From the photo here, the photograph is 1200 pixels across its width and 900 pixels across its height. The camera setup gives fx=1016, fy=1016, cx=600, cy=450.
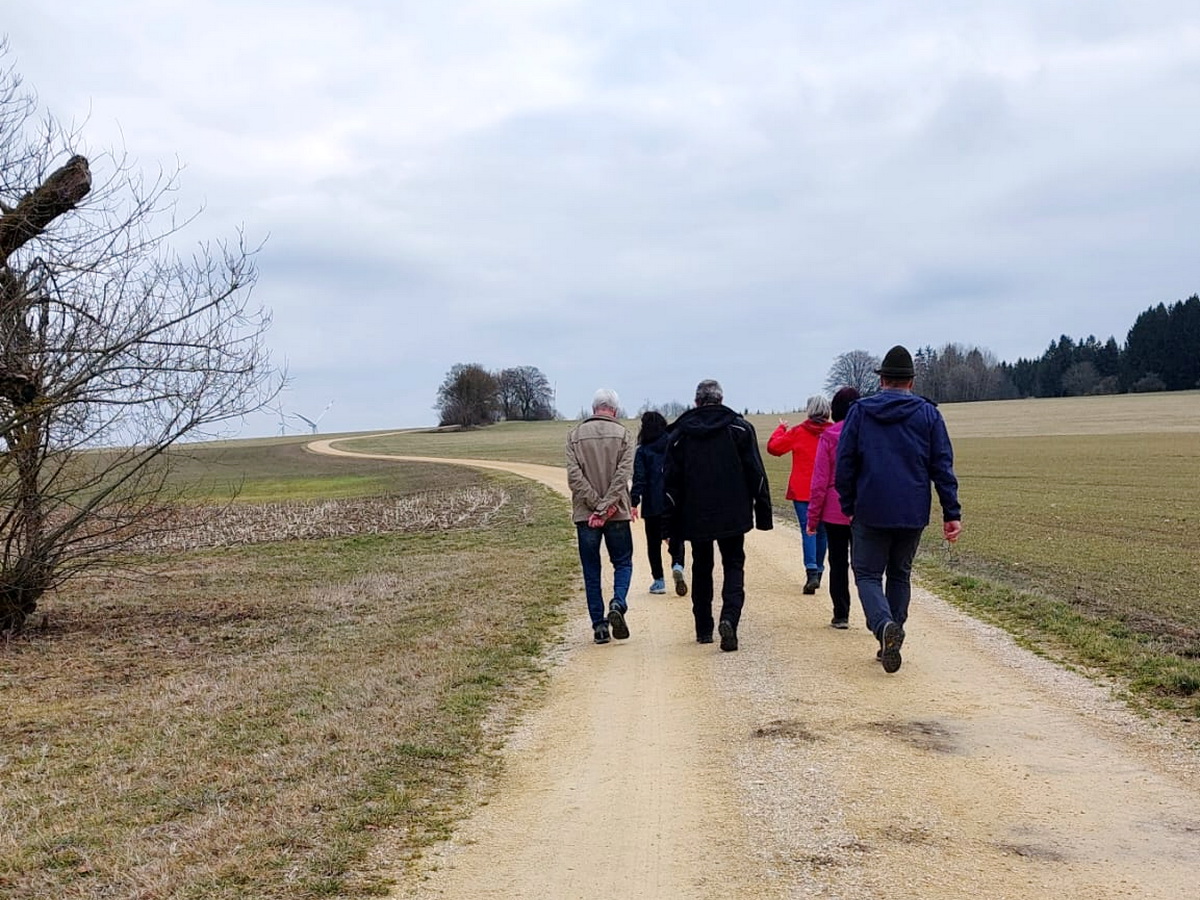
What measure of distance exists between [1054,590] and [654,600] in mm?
4475

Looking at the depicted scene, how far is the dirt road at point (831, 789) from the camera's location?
4016 mm

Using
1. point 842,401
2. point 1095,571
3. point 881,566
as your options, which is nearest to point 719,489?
point 881,566

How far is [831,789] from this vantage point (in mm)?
4934

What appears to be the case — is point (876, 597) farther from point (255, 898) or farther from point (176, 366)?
point (176, 366)

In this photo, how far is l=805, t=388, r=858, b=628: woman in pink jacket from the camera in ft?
29.2

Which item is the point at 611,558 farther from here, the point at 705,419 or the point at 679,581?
the point at 679,581

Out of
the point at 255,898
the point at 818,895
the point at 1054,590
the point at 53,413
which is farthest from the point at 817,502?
the point at 53,413

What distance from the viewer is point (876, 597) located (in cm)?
738

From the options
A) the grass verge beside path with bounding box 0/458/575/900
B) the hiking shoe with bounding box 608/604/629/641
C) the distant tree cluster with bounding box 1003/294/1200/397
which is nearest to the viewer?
the grass verge beside path with bounding box 0/458/575/900

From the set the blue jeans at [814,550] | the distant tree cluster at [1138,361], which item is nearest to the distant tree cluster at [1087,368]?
the distant tree cluster at [1138,361]

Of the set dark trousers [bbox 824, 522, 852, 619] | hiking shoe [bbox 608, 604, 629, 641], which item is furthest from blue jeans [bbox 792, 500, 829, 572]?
hiking shoe [bbox 608, 604, 629, 641]

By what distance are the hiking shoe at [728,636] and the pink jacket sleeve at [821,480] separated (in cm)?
141

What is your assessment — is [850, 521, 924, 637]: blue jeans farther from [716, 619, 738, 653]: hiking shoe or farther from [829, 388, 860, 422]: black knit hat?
[829, 388, 860, 422]: black knit hat

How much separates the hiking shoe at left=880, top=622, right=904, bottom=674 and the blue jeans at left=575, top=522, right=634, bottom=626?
247 centimetres
